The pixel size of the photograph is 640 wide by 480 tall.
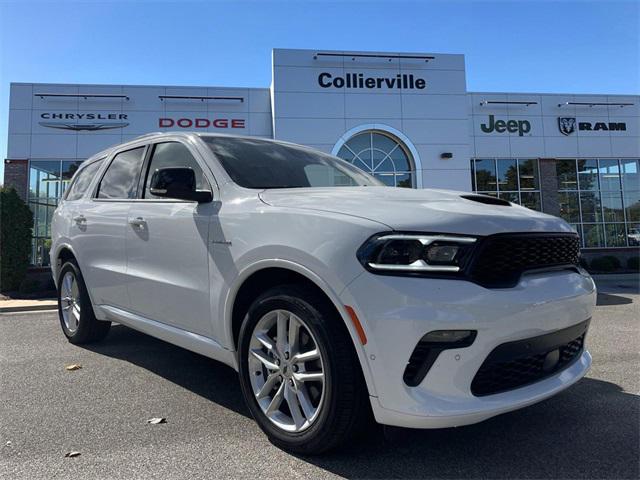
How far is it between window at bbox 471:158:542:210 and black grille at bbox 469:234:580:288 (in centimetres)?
1618

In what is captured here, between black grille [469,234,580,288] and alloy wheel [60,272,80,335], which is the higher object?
black grille [469,234,580,288]

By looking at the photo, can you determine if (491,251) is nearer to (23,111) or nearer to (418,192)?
(418,192)

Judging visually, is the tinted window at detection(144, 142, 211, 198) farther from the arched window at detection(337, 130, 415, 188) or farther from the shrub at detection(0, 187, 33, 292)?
the arched window at detection(337, 130, 415, 188)

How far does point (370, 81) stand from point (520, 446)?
608 inches

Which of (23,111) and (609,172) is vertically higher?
(23,111)

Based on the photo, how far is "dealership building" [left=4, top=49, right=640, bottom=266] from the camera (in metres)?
15.4

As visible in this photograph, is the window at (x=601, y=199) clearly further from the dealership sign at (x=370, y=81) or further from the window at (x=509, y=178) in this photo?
the dealership sign at (x=370, y=81)

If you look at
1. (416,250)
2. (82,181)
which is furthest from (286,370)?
(82,181)

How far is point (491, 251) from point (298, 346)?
1118 mm

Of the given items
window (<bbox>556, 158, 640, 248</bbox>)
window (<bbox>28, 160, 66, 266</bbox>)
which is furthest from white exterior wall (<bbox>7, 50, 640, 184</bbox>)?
window (<bbox>556, 158, 640, 248</bbox>)

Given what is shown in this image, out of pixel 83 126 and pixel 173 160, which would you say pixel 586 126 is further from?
pixel 173 160

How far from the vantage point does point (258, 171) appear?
3.22m

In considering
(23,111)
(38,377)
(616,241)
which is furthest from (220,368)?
(616,241)

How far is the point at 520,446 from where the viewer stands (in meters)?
2.48
